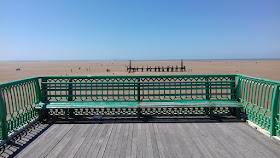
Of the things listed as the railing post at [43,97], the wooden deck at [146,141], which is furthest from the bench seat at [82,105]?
the wooden deck at [146,141]

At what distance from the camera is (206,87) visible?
5.73 metres

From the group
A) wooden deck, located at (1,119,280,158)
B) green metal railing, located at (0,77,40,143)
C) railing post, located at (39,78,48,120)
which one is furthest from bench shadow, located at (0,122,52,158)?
railing post, located at (39,78,48,120)

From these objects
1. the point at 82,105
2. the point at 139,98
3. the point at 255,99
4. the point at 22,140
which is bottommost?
the point at 22,140

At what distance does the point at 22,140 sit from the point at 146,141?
2766mm

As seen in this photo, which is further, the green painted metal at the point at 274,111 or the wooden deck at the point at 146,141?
the green painted metal at the point at 274,111

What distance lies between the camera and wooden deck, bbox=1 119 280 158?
11.8 ft

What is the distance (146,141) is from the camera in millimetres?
4102

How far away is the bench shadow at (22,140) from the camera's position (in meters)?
3.70

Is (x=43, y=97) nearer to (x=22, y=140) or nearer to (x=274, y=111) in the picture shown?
(x=22, y=140)

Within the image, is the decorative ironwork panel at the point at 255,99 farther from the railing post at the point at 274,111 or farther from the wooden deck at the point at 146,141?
the wooden deck at the point at 146,141

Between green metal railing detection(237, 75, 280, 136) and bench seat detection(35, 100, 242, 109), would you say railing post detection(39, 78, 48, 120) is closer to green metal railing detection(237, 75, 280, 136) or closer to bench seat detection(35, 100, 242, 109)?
bench seat detection(35, 100, 242, 109)

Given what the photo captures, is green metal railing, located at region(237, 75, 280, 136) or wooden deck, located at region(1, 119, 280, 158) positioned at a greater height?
green metal railing, located at region(237, 75, 280, 136)

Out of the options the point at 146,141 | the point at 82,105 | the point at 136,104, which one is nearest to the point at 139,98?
the point at 136,104

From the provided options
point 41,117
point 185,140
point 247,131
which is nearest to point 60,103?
point 41,117
